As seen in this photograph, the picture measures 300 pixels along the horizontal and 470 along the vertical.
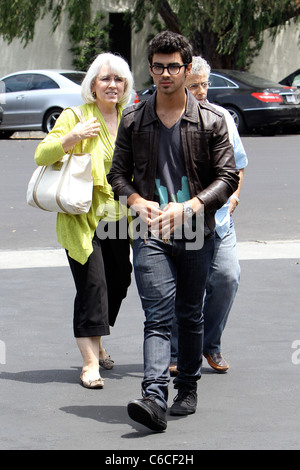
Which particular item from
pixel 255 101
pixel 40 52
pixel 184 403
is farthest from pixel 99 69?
pixel 40 52

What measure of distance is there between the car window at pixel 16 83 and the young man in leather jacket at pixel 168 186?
1869 cm

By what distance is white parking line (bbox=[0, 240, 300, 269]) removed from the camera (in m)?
8.77

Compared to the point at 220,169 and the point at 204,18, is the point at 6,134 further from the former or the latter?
the point at 220,169

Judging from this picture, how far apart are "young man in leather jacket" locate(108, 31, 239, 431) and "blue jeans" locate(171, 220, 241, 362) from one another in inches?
29.1

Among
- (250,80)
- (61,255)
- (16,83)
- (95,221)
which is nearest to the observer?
(95,221)

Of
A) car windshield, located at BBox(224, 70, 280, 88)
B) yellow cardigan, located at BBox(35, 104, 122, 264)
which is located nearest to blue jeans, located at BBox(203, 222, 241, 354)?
yellow cardigan, located at BBox(35, 104, 122, 264)

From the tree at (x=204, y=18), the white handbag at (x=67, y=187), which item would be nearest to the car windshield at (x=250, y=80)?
the tree at (x=204, y=18)

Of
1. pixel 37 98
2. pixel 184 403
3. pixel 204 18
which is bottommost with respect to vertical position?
pixel 37 98

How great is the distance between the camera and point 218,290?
5.51 metres

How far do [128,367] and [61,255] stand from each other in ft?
11.4

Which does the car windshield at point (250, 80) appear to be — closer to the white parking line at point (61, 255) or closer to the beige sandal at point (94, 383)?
the white parking line at point (61, 255)

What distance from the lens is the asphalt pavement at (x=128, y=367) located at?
14.7ft

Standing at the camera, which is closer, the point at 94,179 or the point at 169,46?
the point at 169,46

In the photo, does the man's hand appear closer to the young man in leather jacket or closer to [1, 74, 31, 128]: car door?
the young man in leather jacket
